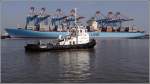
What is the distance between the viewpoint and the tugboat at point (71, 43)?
24625 mm

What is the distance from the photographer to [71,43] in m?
26.2

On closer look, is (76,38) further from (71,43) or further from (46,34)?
(46,34)

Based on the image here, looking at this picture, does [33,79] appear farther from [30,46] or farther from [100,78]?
[30,46]

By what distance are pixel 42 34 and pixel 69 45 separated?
1506 inches

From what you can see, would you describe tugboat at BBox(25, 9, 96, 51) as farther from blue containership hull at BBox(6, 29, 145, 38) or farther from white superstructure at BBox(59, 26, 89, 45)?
blue containership hull at BBox(6, 29, 145, 38)

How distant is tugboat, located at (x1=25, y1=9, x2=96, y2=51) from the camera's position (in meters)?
24.6

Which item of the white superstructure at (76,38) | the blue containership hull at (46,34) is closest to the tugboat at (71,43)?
the white superstructure at (76,38)

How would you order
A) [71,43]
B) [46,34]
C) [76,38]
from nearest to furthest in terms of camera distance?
[71,43]
[76,38]
[46,34]

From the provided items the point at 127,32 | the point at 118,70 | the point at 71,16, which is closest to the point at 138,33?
the point at 127,32

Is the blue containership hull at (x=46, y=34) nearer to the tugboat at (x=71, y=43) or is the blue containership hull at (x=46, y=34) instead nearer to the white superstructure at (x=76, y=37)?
the white superstructure at (x=76, y=37)

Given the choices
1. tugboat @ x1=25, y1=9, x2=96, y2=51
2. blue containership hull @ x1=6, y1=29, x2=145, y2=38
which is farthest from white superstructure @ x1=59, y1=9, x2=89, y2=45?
blue containership hull @ x1=6, y1=29, x2=145, y2=38

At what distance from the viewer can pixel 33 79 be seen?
35.0 ft

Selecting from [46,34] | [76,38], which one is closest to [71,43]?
[76,38]

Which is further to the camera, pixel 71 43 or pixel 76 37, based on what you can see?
pixel 76 37
